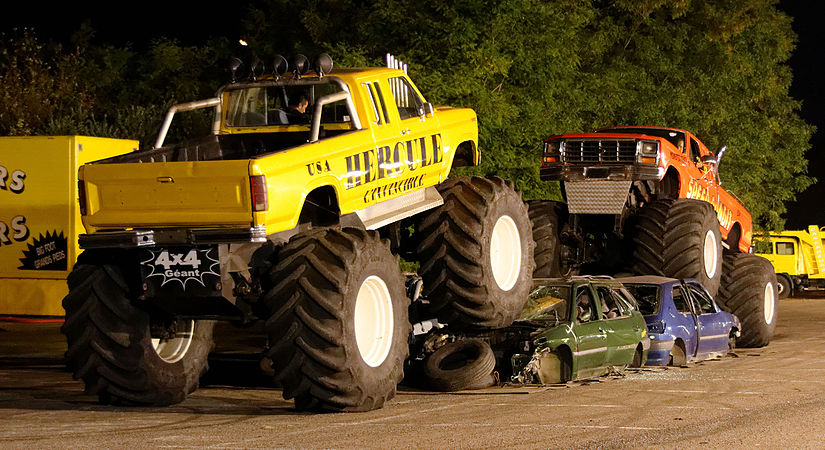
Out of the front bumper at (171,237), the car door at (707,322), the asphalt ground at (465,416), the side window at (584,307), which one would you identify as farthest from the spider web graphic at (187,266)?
the car door at (707,322)

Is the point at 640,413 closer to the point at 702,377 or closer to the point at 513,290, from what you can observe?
the point at 513,290

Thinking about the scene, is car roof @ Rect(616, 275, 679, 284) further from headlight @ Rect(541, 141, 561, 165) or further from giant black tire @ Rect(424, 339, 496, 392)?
giant black tire @ Rect(424, 339, 496, 392)

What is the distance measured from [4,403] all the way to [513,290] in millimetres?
5357

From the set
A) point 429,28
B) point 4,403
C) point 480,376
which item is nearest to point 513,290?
point 480,376

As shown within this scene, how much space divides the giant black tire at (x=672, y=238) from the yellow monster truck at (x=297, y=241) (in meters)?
4.97

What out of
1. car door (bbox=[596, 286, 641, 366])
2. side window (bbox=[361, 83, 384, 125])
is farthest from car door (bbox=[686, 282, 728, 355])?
side window (bbox=[361, 83, 384, 125])

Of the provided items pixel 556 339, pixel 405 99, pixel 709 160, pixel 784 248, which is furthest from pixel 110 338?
pixel 784 248

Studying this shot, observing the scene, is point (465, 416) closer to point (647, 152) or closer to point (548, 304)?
point (548, 304)

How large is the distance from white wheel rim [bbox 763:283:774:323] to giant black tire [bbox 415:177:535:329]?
11029 millimetres

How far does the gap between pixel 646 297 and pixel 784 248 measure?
26.2m

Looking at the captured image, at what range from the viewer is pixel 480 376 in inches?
525

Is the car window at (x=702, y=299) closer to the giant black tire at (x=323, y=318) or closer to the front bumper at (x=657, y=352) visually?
the front bumper at (x=657, y=352)

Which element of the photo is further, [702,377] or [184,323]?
[702,377]

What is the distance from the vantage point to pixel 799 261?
41094 millimetres
